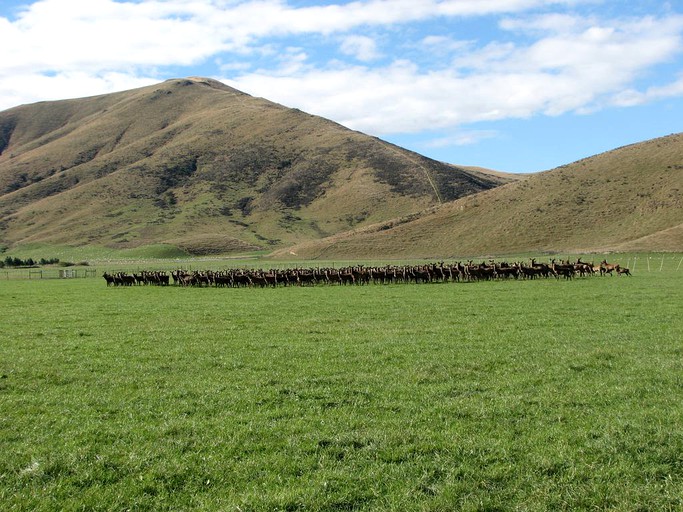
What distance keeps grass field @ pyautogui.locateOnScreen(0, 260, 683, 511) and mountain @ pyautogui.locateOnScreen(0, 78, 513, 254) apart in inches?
4174

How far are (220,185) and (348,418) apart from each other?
156649 mm

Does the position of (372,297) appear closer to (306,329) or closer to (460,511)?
(306,329)

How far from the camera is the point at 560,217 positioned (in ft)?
303

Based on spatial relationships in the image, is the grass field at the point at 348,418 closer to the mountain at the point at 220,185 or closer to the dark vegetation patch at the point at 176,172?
the mountain at the point at 220,185

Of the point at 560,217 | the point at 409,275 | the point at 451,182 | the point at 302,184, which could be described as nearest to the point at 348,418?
the point at 409,275

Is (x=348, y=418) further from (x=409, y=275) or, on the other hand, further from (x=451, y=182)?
(x=451, y=182)

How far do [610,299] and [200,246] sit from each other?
103m

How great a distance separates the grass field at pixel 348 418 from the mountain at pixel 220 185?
4174 inches

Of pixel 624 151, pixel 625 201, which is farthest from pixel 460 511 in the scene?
pixel 624 151

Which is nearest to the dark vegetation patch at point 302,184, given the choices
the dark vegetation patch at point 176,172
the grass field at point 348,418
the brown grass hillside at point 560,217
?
the dark vegetation patch at point 176,172

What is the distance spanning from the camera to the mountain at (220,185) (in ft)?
449

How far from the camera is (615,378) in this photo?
10.6 metres

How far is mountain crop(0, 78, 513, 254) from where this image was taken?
5394 inches

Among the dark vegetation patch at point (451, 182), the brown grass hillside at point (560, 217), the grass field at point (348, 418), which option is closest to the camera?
the grass field at point (348, 418)
